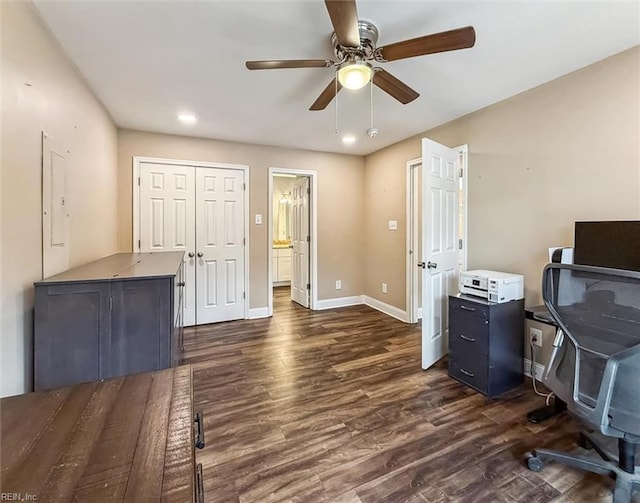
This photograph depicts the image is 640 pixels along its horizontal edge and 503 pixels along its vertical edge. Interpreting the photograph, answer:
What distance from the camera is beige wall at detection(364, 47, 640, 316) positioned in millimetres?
2025

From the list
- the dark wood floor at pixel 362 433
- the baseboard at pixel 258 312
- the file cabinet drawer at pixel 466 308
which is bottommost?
the dark wood floor at pixel 362 433

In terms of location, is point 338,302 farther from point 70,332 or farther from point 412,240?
point 70,332

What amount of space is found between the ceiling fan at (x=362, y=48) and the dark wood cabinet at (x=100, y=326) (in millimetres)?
1439

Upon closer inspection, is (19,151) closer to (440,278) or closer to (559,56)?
(440,278)

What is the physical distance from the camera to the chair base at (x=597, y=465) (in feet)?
4.44

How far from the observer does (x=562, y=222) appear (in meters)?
2.36

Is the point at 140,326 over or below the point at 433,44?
below

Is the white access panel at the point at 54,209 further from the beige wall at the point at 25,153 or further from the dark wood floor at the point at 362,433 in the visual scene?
the dark wood floor at the point at 362,433

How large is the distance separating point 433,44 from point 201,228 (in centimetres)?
330

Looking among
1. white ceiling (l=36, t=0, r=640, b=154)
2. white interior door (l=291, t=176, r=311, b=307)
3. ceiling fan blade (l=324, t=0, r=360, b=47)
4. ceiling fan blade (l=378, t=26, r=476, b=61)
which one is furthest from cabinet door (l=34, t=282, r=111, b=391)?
white interior door (l=291, t=176, r=311, b=307)

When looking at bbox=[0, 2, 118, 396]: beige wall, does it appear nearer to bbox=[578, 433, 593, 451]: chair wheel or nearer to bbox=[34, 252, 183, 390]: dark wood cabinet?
bbox=[34, 252, 183, 390]: dark wood cabinet

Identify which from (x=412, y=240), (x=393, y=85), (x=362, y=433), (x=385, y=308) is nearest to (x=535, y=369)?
(x=362, y=433)

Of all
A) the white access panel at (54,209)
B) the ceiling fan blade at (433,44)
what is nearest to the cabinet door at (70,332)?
the white access panel at (54,209)

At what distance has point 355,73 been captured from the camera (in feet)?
5.79
